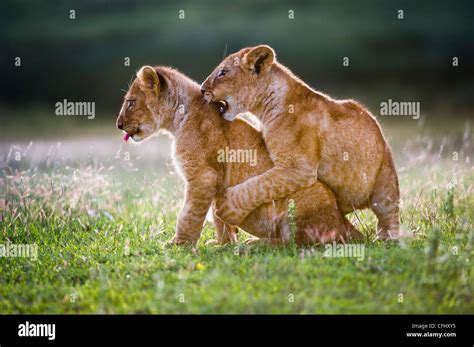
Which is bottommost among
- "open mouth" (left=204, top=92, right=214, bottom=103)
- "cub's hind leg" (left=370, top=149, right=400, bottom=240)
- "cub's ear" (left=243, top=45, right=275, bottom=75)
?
"cub's hind leg" (left=370, top=149, right=400, bottom=240)

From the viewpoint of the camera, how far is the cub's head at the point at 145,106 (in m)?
8.84

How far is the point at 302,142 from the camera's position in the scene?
27.4 feet

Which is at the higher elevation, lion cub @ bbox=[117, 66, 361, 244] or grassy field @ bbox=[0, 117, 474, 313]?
lion cub @ bbox=[117, 66, 361, 244]

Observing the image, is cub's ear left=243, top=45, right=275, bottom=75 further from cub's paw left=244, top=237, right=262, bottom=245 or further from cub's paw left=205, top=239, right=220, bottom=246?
cub's paw left=205, top=239, right=220, bottom=246

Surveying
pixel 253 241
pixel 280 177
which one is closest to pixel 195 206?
pixel 253 241

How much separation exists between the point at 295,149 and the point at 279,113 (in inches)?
22.0

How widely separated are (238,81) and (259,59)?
38 cm

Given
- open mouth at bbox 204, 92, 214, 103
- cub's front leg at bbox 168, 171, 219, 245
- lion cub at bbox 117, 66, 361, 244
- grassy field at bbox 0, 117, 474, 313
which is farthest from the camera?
open mouth at bbox 204, 92, 214, 103

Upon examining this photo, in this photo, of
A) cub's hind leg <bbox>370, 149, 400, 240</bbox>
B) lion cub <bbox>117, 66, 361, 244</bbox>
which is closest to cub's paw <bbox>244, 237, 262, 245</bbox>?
lion cub <bbox>117, 66, 361, 244</bbox>

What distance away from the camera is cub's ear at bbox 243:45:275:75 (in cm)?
860

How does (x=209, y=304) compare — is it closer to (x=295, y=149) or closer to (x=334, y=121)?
(x=295, y=149)

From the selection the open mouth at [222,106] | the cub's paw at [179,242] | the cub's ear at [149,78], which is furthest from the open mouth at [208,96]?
the cub's paw at [179,242]

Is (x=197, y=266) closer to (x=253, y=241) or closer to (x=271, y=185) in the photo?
(x=253, y=241)

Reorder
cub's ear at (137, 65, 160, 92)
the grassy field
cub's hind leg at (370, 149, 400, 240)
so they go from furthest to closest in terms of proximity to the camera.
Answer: cub's ear at (137, 65, 160, 92) → cub's hind leg at (370, 149, 400, 240) → the grassy field
